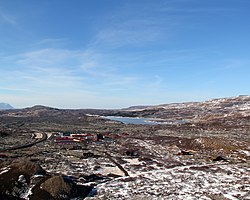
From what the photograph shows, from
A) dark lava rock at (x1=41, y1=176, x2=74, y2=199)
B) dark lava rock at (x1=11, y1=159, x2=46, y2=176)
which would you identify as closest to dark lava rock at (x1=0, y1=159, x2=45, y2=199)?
dark lava rock at (x1=11, y1=159, x2=46, y2=176)

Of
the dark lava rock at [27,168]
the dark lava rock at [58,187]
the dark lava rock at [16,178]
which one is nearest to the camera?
the dark lava rock at [16,178]

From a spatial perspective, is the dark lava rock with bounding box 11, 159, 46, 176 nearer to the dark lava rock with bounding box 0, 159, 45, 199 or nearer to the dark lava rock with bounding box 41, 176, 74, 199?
the dark lava rock with bounding box 0, 159, 45, 199

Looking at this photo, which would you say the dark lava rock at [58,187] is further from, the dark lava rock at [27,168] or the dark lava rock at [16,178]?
the dark lava rock at [27,168]

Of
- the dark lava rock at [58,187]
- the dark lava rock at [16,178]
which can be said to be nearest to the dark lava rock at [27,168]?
the dark lava rock at [16,178]

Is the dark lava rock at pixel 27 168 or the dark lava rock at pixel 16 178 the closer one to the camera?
the dark lava rock at pixel 16 178

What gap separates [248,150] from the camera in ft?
143

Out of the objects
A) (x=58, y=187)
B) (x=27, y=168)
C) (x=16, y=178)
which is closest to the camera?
(x=58, y=187)

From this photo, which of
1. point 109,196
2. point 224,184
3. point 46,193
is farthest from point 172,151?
point 46,193

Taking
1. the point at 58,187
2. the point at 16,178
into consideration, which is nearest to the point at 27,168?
the point at 16,178

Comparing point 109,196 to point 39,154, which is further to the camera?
point 39,154

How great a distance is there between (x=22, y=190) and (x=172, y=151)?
1191 inches

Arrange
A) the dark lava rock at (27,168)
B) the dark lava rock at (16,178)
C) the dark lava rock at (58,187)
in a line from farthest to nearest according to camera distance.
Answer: the dark lava rock at (27,168)
the dark lava rock at (58,187)
the dark lava rock at (16,178)

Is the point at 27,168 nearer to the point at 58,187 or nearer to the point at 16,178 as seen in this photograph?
the point at 16,178

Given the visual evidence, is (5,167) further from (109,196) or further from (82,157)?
(82,157)
